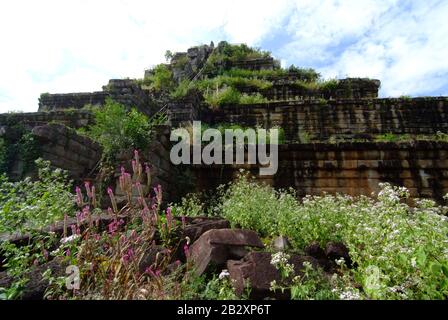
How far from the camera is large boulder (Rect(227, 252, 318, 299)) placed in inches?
105

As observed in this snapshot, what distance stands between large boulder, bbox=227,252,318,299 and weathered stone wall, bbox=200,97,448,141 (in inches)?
346

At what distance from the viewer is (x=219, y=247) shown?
326 cm

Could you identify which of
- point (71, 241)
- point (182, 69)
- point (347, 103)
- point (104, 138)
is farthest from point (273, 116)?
point (182, 69)

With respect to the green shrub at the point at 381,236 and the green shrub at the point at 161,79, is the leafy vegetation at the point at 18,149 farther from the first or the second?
the green shrub at the point at 161,79

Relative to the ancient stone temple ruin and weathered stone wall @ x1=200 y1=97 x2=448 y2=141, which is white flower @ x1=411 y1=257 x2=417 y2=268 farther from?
weathered stone wall @ x1=200 y1=97 x2=448 y2=141

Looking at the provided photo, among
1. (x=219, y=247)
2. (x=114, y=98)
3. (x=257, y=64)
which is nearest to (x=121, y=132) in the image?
(x=219, y=247)

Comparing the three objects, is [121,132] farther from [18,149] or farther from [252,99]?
[252,99]

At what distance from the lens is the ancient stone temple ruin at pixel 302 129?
727 cm

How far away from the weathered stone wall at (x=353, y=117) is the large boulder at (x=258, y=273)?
346 inches

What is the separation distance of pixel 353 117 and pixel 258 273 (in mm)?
10358

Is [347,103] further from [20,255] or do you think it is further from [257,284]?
[20,255]

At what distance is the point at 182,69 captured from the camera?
2233 centimetres

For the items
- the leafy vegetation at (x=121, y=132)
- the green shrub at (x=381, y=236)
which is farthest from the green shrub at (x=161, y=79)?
the green shrub at (x=381, y=236)
